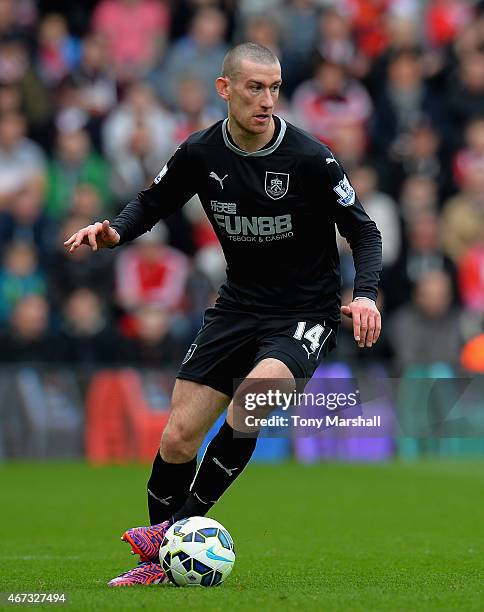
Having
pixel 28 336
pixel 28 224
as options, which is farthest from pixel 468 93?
pixel 28 336

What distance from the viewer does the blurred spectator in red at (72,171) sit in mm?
17234

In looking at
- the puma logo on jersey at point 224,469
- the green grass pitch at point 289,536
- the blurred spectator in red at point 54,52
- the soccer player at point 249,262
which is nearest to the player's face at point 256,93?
the soccer player at point 249,262

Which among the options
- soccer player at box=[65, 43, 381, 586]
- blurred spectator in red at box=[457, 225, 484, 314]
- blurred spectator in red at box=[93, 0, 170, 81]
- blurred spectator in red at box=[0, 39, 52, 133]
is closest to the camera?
soccer player at box=[65, 43, 381, 586]

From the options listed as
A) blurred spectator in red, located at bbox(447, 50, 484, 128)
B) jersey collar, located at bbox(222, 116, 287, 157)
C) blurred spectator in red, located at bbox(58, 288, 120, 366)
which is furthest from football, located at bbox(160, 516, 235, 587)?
blurred spectator in red, located at bbox(447, 50, 484, 128)

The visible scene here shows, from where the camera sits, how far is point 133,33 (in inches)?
743

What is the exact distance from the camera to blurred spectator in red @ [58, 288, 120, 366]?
52.5 feet

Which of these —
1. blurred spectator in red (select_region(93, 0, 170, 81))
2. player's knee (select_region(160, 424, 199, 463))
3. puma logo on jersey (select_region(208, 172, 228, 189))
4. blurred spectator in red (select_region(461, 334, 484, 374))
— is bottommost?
player's knee (select_region(160, 424, 199, 463))

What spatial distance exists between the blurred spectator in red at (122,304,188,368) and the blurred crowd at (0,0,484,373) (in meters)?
0.02

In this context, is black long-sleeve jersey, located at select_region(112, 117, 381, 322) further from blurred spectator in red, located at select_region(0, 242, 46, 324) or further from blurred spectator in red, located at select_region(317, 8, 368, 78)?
blurred spectator in red, located at select_region(317, 8, 368, 78)

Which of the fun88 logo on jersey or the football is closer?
the football

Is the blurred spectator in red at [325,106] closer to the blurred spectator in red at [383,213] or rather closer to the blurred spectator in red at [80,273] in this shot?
the blurred spectator in red at [383,213]

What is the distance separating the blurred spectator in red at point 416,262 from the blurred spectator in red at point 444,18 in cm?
393

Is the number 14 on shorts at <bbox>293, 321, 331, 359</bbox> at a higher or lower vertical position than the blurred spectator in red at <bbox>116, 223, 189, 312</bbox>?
lower

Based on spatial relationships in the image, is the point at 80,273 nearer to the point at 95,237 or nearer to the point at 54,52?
the point at 54,52
